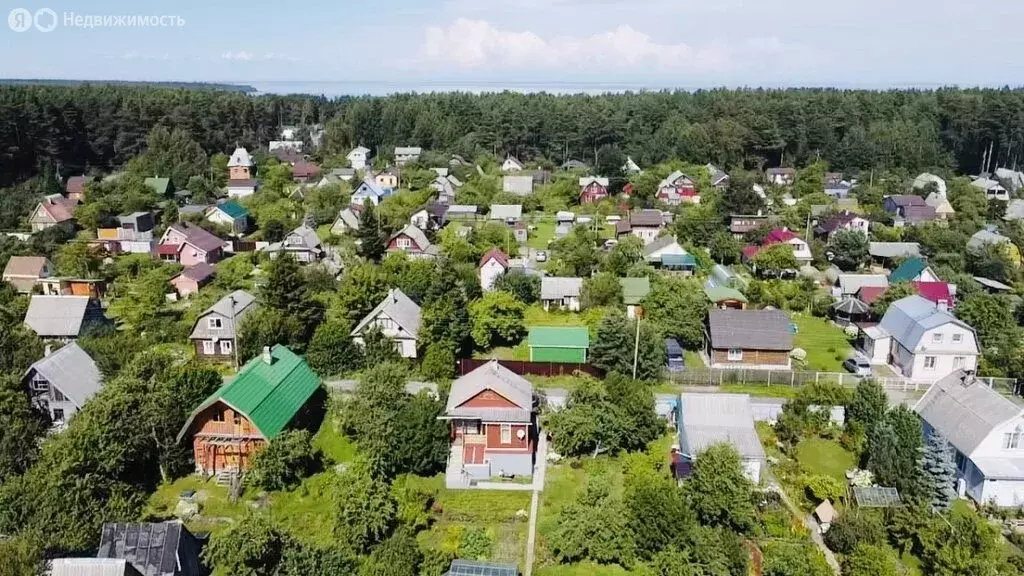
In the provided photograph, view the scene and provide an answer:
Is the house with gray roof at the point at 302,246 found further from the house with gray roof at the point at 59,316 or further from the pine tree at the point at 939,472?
the pine tree at the point at 939,472

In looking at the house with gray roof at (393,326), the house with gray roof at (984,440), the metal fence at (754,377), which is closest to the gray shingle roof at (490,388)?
the house with gray roof at (393,326)

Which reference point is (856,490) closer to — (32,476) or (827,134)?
(32,476)

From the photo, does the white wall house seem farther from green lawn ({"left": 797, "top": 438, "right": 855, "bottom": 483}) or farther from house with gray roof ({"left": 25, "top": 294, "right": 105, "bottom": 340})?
green lawn ({"left": 797, "top": 438, "right": 855, "bottom": 483})

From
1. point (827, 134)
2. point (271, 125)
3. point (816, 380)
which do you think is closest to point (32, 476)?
point (816, 380)

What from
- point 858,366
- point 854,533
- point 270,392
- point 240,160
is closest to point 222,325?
point 270,392

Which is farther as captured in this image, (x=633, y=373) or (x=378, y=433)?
(x=633, y=373)

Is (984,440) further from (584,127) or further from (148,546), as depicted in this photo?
(584,127)
